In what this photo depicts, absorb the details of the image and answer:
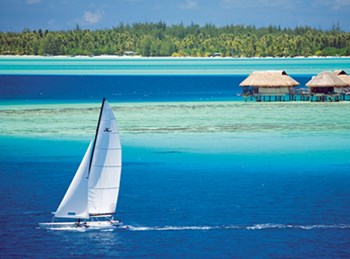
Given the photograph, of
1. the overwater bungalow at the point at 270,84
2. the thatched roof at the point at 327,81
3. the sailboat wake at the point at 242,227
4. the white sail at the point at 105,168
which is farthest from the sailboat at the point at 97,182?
the overwater bungalow at the point at 270,84

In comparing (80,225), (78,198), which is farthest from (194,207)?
(78,198)

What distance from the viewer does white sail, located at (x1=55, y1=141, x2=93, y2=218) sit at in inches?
915

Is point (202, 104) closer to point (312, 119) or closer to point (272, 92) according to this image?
point (272, 92)

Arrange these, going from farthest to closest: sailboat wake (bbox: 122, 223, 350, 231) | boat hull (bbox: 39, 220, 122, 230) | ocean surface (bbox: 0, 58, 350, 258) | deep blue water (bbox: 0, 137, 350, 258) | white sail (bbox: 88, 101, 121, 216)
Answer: sailboat wake (bbox: 122, 223, 350, 231), boat hull (bbox: 39, 220, 122, 230), white sail (bbox: 88, 101, 121, 216), ocean surface (bbox: 0, 58, 350, 258), deep blue water (bbox: 0, 137, 350, 258)

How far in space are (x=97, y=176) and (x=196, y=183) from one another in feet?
23.6

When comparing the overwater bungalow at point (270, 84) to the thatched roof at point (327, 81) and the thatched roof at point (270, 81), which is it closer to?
the thatched roof at point (270, 81)

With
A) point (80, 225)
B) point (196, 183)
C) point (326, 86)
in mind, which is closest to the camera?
point (80, 225)

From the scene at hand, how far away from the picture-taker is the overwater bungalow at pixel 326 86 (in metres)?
64.5

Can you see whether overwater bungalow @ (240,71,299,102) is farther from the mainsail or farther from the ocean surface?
the mainsail

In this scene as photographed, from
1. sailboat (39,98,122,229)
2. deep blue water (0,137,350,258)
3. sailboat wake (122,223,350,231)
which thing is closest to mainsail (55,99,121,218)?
sailboat (39,98,122,229)

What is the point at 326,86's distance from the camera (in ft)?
212

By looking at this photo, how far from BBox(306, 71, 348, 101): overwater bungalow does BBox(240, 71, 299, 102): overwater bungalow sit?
1783 mm

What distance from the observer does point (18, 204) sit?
86.5ft

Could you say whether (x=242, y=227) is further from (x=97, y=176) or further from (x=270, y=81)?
(x=270, y=81)
